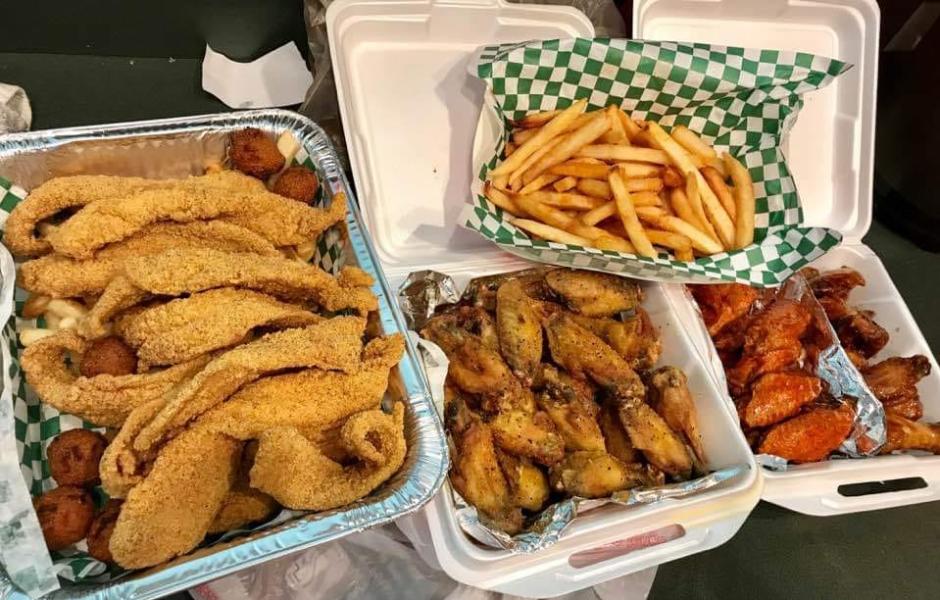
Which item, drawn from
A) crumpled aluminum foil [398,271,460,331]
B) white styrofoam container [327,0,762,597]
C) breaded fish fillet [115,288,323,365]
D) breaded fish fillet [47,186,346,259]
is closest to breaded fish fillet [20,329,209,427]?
breaded fish fillet [115,288,323,365]

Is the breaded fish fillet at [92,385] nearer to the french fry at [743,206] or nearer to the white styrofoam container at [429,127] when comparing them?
the white styrofoam container at [429,127]

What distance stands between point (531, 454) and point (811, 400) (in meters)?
0.74

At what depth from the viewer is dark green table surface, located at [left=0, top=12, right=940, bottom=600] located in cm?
180

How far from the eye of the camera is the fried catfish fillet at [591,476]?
1396 mm

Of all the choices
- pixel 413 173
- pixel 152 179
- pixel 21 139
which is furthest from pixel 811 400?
pixel 21 139

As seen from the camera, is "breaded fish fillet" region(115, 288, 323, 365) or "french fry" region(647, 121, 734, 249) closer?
"breaded fish fillet" region(115, 288, 323, 365)

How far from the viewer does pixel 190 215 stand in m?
1.28

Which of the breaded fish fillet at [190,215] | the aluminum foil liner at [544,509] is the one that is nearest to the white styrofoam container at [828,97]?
the aluminum foil liner at [544,509]

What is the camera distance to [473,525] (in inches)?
51.4

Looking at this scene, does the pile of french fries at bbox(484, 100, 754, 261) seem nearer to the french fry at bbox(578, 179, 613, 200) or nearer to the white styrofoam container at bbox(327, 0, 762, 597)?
the french fry at bbox(578, 179, 613, 200)

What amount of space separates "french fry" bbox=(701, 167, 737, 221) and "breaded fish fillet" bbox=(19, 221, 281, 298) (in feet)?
3.72

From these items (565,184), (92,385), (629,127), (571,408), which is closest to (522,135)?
(565,184)

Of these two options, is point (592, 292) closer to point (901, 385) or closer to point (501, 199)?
point (501, 199)

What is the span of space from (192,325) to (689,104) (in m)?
1.42
